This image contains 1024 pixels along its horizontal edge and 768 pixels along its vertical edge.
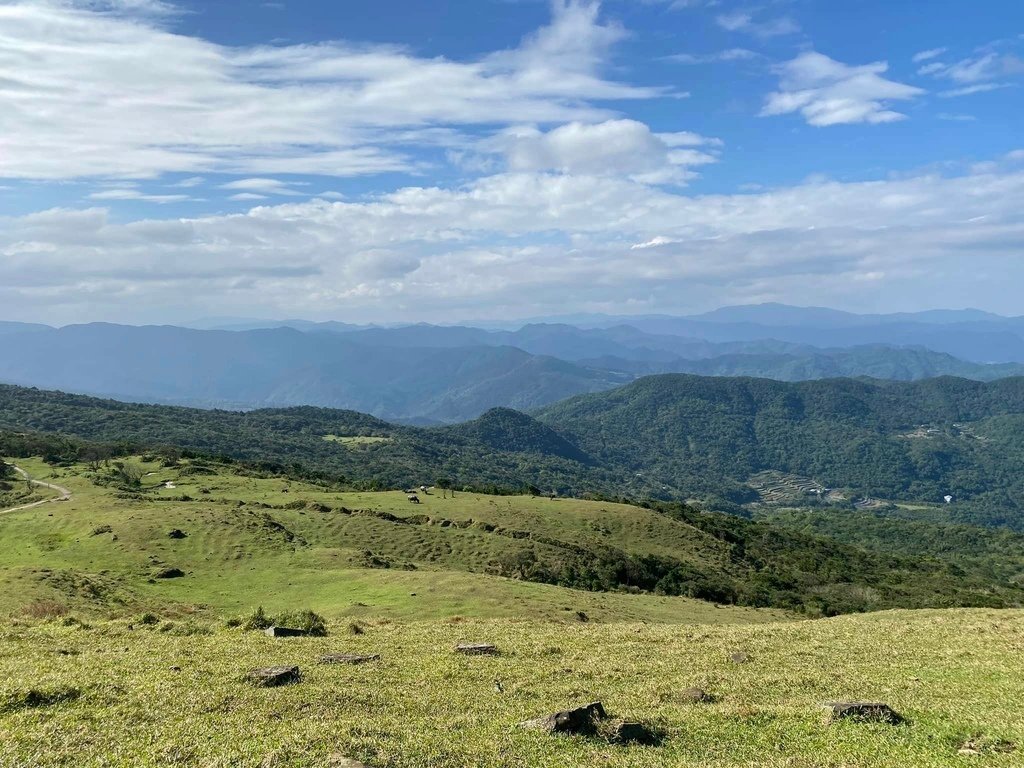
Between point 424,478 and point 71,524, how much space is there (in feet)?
425

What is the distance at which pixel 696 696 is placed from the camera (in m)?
18.4

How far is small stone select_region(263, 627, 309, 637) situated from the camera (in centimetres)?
2637

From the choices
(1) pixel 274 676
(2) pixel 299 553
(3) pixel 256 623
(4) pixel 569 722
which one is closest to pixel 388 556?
(2) pixel 299 553

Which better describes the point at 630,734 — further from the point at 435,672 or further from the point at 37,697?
the point at 37,697

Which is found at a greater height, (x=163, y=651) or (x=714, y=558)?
(x=163, y=651)

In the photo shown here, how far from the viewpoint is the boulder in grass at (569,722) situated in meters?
14.9

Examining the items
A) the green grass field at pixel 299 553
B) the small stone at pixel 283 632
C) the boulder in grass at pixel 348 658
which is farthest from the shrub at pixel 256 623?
the boulder in grass at pixel 348 658

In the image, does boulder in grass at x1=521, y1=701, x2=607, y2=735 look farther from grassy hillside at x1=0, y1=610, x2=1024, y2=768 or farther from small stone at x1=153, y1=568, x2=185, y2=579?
small stone at x1=153, y1=568, x2=185, y2=579

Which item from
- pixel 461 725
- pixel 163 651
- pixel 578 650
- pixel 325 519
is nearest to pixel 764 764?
pixel 461 725

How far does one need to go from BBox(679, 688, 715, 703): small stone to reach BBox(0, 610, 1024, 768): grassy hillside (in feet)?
0.57

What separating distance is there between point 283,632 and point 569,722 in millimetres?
16153

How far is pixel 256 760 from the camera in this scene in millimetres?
12297

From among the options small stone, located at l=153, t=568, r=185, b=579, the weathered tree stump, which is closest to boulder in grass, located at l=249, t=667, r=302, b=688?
the weathered tree stump

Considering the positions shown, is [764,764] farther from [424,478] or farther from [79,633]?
[424,478]
